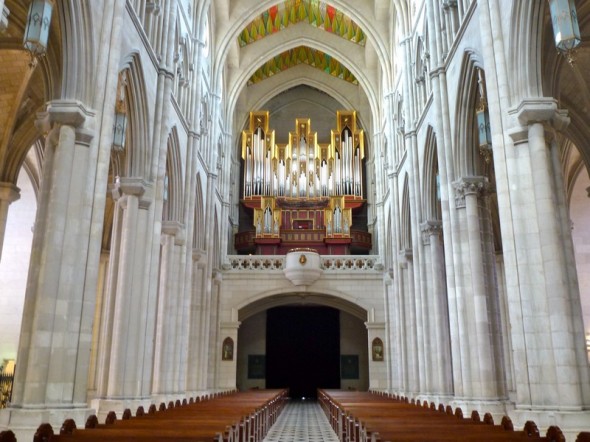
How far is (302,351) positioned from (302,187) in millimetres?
8923

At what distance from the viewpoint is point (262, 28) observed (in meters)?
28.2

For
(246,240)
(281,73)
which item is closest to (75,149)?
(246,240)

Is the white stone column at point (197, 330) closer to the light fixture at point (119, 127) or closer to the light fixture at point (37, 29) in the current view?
the light fixture at point (119, 127)

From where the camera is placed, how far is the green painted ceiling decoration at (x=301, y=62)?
103ft

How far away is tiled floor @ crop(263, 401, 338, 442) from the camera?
1235 cm

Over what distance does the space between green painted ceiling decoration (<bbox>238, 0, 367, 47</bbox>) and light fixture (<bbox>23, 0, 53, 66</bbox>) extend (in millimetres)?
20400

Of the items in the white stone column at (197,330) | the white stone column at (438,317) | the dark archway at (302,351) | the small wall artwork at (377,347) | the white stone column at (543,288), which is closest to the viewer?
the white stone column at (543,288)

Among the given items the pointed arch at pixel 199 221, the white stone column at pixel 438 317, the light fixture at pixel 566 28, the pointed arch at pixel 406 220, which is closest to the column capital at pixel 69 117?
the light fixture at pixel 566 28

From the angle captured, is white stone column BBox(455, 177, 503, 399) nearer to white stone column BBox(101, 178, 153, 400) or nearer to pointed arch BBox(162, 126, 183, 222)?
white stone column BBox(101, 178, 153, 400)

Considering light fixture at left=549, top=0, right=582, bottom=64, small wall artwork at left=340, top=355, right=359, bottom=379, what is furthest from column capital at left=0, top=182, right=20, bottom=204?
small wall artwork at left=340, top=355, right=359, bottom=379

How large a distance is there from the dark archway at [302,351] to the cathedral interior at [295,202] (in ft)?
0.39

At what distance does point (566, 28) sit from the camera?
8164 millimetres

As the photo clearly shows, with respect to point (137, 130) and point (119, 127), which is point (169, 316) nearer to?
point (137, 130)

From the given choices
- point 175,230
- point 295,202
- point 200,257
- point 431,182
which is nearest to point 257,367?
point 295,202
